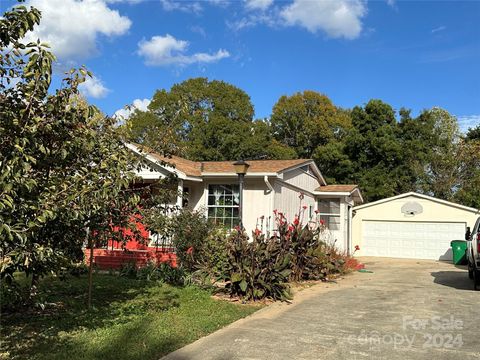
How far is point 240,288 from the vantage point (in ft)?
29.6

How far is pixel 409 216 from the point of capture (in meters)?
24.1

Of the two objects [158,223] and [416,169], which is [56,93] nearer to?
[158,223]

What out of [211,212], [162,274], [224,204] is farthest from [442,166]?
[162,274]

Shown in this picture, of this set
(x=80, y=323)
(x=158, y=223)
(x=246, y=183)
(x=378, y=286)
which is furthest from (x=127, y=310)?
(x=246, y=183)

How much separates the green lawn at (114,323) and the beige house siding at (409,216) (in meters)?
17.2

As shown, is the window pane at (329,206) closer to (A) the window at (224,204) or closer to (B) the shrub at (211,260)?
(A) the window at (224,204)

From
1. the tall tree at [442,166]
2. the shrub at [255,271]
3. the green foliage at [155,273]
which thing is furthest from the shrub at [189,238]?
the tall tree at [442,166]

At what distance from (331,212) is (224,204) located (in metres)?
7.87

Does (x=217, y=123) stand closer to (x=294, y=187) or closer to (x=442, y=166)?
(x=442, y=166)

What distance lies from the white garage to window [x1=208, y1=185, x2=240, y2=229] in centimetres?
1140

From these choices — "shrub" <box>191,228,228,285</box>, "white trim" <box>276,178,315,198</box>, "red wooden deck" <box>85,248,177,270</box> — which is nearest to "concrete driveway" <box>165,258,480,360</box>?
"shrub" <box>191,228,228,285</box>

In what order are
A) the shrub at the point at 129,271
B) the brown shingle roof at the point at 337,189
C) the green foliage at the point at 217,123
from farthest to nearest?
the green foliage at the point at 217,123 < the brown shingle roof at the point at 337,189 < the shrub at the point at 129,271

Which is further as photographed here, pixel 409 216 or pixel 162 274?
pixel 409 216

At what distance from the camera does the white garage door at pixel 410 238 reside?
2334 centimetres
